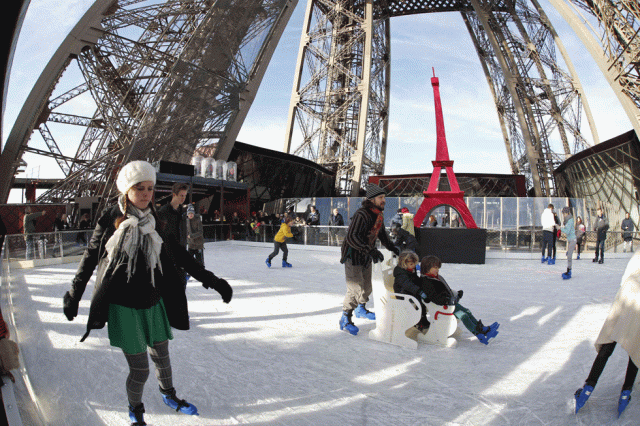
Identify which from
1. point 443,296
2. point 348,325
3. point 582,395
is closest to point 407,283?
point 443,296

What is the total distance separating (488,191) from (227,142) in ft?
50.0

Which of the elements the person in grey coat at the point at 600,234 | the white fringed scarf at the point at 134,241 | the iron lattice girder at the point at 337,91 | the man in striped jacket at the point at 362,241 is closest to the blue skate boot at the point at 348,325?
the man in striped jacket at the point at 362,241

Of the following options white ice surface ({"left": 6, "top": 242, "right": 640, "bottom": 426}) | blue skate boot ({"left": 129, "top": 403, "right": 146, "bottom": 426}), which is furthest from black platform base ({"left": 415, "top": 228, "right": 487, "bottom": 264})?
blue skate boot ({"left": 129, "top": 403, "right": 146, "bottom": 426})

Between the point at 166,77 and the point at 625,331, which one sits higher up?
the point at 166,77

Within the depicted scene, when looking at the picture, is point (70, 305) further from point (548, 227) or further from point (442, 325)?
point (548, 227)

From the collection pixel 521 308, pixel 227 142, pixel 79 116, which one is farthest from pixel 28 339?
pixel 79 116

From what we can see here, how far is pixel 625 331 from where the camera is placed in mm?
2113

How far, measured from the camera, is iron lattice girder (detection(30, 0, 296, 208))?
16.6 meters

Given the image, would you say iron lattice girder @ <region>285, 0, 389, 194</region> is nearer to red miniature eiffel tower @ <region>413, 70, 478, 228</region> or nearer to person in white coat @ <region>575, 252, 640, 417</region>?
red miniature eiffel tower @ <region>413, 70, 478, 228</region>

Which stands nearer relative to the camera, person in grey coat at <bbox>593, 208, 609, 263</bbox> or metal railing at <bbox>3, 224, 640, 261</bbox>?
metal railing at <bbox>3, 224, 640, 261</bbox>

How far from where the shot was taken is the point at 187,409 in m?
2.43

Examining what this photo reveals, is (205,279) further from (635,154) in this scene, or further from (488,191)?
(488,191)

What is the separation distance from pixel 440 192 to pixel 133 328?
1060 centimetres

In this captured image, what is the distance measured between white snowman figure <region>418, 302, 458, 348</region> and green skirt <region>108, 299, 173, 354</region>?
235 centimetres
